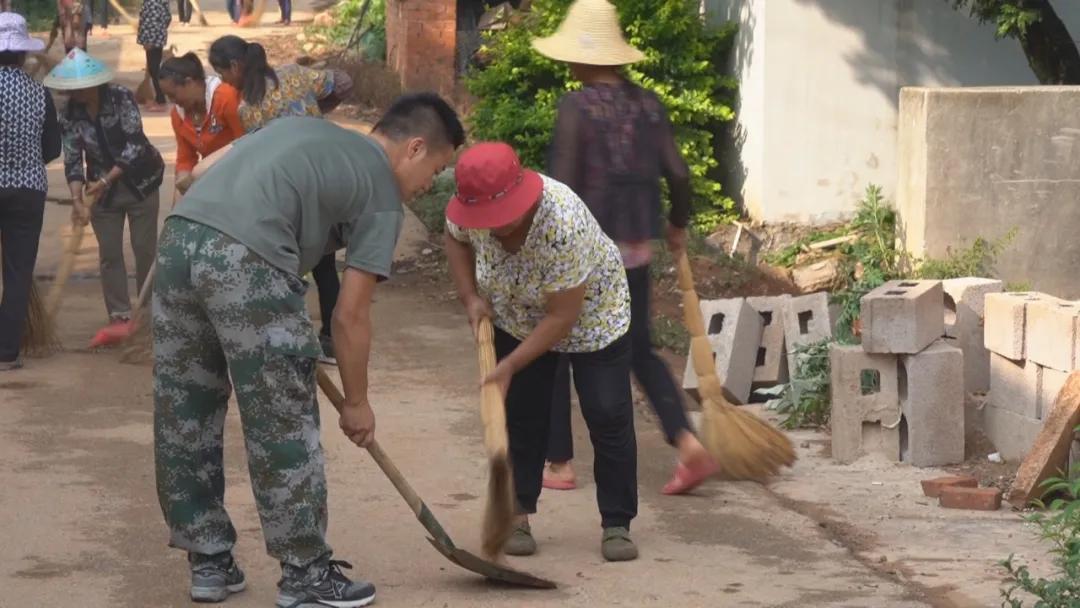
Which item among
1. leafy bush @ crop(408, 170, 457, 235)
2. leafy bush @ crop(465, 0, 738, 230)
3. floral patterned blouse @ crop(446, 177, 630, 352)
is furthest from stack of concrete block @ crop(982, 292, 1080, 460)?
leafy bush @ crop(408, 170, 457, 235)

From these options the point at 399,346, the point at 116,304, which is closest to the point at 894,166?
the point at 399,346

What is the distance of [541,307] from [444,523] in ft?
3.59

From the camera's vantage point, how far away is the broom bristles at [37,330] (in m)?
8.77

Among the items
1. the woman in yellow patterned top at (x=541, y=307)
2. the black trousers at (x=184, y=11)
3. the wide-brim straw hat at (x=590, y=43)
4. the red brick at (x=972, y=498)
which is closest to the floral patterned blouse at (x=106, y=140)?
the wide-brim straw hat at (x=590, y=43)

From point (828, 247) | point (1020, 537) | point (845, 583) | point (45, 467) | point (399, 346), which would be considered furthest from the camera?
point (828, 247)

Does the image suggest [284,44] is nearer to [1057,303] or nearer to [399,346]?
[399,346]

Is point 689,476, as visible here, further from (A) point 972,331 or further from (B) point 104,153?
(B) point 104,153

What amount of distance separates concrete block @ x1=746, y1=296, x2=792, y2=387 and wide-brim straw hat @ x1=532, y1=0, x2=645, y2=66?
7.02ft

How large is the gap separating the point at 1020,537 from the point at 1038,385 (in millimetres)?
1202

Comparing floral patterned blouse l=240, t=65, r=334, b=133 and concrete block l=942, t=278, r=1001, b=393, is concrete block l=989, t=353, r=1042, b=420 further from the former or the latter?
floral patterned blouse l=240, t=65, r=334, b=133

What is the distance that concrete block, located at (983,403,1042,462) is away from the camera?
708cm

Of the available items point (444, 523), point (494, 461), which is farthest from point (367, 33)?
point (494, 461)

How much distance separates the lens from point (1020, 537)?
6.05 meters

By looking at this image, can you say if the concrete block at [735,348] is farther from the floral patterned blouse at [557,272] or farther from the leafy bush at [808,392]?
the floral patterned blouse at [557,272]
